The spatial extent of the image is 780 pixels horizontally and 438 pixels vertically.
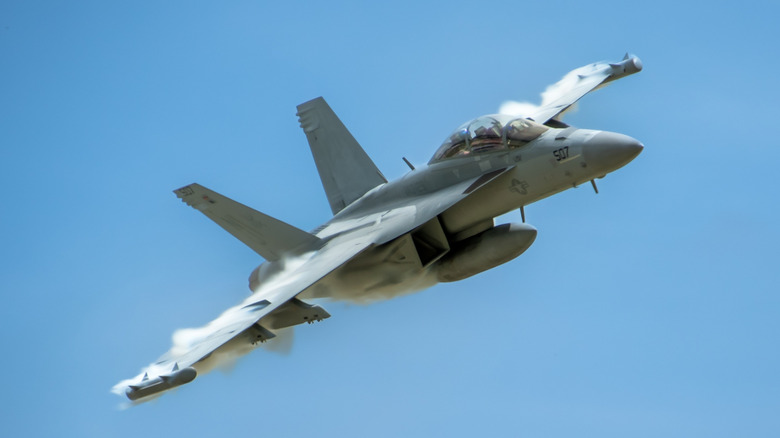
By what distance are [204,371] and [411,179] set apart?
5854mm

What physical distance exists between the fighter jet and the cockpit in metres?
0.02

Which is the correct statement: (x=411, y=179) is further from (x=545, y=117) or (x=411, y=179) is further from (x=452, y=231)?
(x=545, y=117)

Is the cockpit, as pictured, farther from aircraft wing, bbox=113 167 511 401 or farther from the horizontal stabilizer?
the horizontal stabilizer

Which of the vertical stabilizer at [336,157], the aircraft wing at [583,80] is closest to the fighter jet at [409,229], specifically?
the aircraft wing at [583,80]

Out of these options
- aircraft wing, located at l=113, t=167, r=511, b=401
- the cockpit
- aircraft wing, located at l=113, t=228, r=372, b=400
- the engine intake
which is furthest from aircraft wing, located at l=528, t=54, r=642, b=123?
aircraft wing, located at l=113, t=228, r=372, b=400

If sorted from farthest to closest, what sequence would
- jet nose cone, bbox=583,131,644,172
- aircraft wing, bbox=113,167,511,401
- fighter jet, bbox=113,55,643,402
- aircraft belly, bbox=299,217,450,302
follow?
aircraft belly, bbox=299,217,450,302
jet nose cone, bbox=583,131,644,172
fighter jet, bbox=113,55,643,402
aircraft wing, bbox=113,167,511,401

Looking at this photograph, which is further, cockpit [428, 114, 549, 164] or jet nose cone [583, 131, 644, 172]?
cockpit [428, 114, 549, 164]

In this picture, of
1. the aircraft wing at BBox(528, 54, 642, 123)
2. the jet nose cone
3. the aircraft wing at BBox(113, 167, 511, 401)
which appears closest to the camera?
the aircraft wing at BBox(113, 167, 511, 401)

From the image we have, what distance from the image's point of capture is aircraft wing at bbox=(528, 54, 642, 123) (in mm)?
25547

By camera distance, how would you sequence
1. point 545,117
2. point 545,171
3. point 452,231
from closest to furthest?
1. point 545,171
2. point 452,231
3. point 545,117

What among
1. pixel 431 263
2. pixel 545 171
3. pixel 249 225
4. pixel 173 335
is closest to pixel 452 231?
pixel 431 263

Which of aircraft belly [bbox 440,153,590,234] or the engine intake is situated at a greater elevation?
aircraft belly [bbox 440,153,590,234]

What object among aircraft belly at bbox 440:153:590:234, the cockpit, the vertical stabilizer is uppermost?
the vertical stabilizer

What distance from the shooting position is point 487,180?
2117 cm
